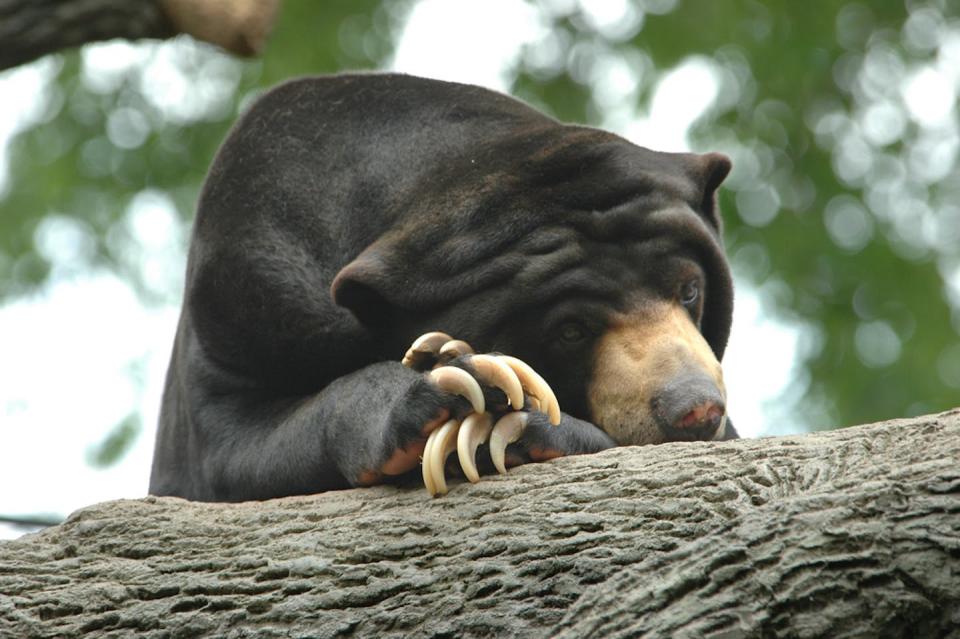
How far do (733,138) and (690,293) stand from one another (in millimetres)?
5066

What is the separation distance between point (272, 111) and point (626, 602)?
8.58 feet

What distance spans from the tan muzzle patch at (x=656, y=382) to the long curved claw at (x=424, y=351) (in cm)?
46

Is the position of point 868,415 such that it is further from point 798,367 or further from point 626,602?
point 626,602

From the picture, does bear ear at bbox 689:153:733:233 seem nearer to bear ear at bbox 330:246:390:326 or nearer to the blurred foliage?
bear ear at bbox 330:246:390:326

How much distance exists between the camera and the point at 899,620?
2094mm

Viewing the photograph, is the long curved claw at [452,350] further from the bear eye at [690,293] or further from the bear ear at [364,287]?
the bear eye at [690,293]

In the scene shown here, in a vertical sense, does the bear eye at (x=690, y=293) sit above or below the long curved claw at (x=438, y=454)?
above

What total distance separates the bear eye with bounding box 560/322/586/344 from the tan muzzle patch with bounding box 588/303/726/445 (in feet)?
0.21

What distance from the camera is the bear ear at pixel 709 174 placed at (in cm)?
416

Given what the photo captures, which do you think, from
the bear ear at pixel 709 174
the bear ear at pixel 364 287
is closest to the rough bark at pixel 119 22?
the bear ear at pixel 364 287

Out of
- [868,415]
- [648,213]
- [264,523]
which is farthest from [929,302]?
[264,523]

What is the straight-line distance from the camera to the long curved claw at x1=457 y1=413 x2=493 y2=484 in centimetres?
288

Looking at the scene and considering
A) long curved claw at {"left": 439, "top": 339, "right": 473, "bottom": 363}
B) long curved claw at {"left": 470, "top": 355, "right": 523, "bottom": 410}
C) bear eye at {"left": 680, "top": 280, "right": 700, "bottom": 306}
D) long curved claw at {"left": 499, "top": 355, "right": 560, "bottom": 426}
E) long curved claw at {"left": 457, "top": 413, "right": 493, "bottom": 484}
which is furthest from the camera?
bear eye at {"left": 680, "top": 280, "right": 700, "bottom": 306}

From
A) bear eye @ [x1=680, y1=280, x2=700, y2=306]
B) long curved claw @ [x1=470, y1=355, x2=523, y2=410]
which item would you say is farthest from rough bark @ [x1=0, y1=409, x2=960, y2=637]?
bear eye @ [x1=680, y1=280, x2=700, y2=306]
